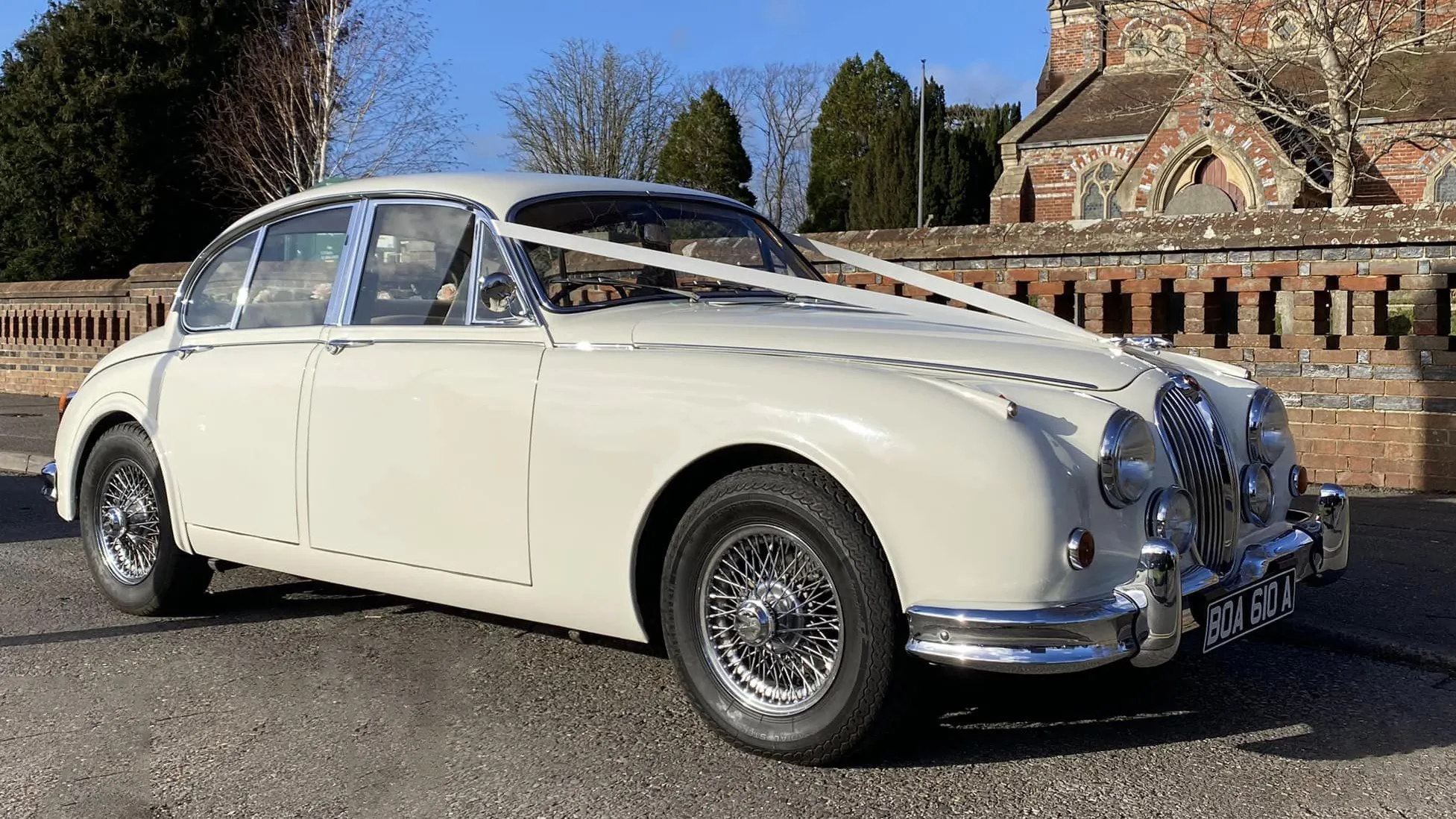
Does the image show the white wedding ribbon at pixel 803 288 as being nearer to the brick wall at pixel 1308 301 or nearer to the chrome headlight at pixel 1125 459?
the chrome headlight at pixel 1125 459

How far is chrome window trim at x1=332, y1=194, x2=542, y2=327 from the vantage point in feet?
14.1

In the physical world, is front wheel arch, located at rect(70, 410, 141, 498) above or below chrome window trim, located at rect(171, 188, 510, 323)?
below

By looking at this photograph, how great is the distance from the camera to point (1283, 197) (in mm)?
28125

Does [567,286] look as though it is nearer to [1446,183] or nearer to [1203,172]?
[1203,172]

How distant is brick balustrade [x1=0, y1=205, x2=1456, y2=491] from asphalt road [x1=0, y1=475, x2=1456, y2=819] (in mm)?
3444

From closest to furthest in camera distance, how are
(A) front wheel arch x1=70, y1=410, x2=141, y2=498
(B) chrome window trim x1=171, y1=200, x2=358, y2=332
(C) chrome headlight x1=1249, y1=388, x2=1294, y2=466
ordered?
1. (C) chrome headlight x1=1249, y1=388, x2=1294, y2=466
2. (B) chrome window trim x1=171, y1=200, x2=358, y2=332
3. (A) front wheel arch x1=70, y1=410, x2=141, y2=498

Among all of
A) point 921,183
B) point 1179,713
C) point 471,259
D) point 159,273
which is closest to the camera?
point 1179,713

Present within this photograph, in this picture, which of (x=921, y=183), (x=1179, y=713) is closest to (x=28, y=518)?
(x=1179, y=713)

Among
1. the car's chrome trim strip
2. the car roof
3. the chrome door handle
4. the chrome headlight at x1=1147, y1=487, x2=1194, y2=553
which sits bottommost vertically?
the chrome headlight at x1=1147, y1=487, x2=1194, y2=553

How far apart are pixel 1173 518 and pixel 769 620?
3.61ft

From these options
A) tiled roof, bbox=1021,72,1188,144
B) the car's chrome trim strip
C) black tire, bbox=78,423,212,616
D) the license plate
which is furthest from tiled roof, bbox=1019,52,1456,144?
the car's chrome trim strip

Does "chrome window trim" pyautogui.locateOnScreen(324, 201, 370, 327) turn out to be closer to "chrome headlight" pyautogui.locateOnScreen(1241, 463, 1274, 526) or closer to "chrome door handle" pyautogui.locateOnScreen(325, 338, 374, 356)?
"chrome door handle" pyautogui.locateOnScreen(325, 338, 374, 356)

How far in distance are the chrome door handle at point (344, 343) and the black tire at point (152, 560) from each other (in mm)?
1151

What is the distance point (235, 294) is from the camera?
5316mm
